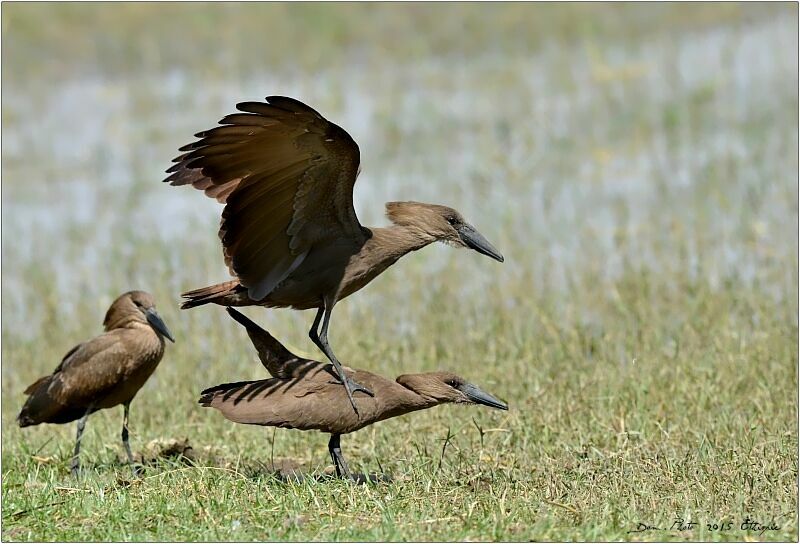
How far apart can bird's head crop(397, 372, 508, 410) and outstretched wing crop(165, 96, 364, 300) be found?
0.77 metres

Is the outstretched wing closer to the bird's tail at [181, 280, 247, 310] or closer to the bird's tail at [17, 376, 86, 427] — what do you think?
the bird's tail at [181, 280, 247, 310]

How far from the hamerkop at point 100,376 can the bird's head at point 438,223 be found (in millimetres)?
1472

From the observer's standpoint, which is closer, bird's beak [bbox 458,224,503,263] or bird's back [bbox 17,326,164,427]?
bird's beak [bbox 458,224,503,263]

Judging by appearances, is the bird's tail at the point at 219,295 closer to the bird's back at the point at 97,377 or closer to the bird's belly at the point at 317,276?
the bird's belly at the point at 317,276

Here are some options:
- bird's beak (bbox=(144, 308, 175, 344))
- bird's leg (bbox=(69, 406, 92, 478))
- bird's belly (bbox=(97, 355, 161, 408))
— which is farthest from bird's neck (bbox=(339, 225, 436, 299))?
bird's leg (bbox=(69, 406, 92, 478))

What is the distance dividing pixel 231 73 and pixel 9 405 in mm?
8370

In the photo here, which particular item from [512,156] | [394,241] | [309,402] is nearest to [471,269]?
[512,156]

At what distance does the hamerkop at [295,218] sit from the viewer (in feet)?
19.3

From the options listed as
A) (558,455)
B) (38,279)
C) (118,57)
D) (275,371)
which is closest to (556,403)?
(558,455)

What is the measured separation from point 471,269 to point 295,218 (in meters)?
4.43

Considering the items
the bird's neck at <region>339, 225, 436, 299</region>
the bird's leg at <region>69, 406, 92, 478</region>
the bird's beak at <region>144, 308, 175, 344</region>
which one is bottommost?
the bird's leg at <region>69, 406, 92, 478</region>

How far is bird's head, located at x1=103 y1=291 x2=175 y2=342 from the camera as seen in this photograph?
285 inches

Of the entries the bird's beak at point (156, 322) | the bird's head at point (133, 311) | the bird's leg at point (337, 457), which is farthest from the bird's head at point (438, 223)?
the bird's head at point (133, 311)

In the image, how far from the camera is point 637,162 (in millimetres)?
12969
